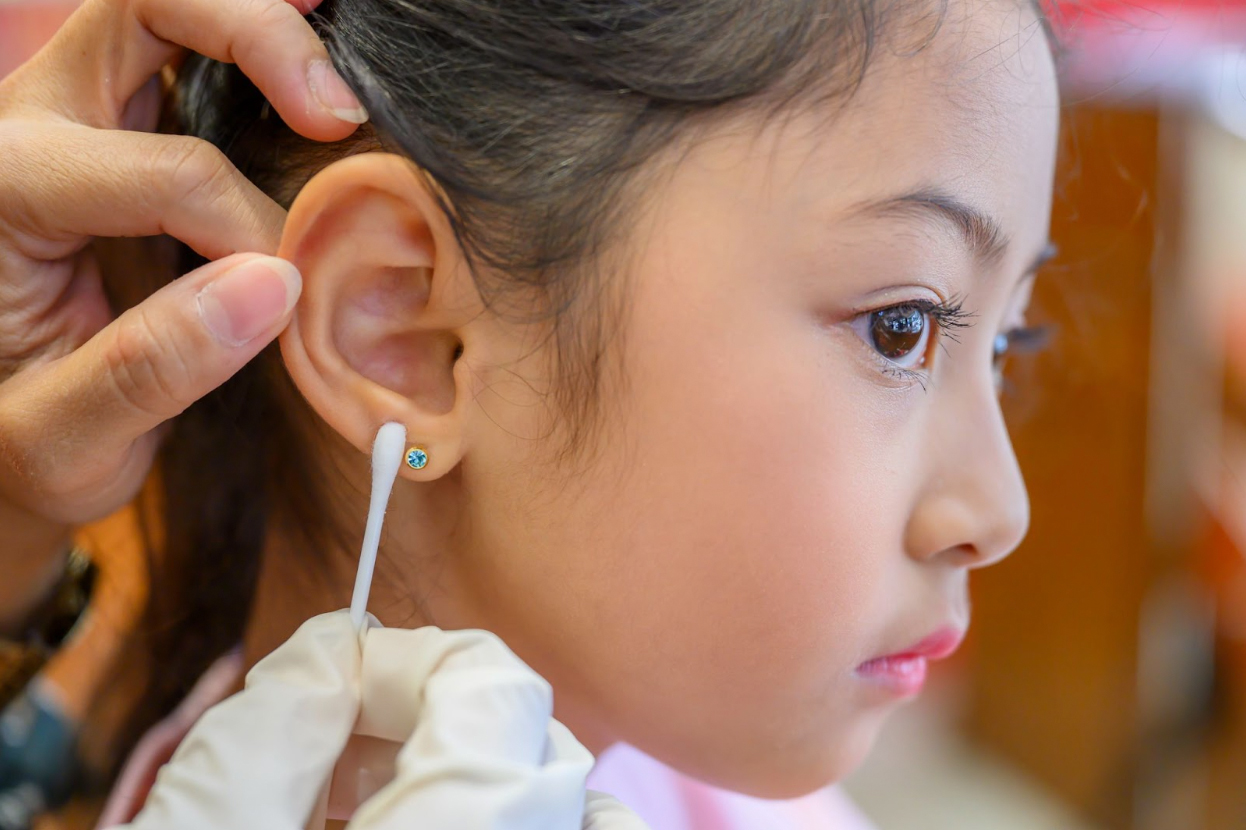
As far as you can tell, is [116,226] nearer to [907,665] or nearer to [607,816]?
[607,816]

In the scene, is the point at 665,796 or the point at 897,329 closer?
the point at 897,329

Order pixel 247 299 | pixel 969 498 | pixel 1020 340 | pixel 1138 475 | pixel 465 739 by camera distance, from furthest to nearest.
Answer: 1. pixel 1138 475
2. pixel 1020 340
3. pixel 969 498
4. pixel 247 299
5. pixel 465 739

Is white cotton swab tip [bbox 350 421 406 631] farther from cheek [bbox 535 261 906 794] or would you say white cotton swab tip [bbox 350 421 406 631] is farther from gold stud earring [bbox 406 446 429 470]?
cheek [bbox 535 261 906 794]

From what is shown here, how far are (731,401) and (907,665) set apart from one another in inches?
10.1

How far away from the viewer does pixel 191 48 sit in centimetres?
68

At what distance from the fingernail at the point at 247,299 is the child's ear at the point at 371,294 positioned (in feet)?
0.10

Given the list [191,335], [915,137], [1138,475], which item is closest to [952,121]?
[915,137]

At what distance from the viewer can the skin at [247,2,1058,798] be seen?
1.99ft

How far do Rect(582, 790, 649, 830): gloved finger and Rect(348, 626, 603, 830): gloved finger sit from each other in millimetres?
19

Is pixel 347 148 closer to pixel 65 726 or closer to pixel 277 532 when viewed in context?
pixel 277 532

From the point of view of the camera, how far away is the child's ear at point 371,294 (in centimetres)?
61

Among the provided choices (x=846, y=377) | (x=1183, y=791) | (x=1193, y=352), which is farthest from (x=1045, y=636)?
(x=846, y=377)

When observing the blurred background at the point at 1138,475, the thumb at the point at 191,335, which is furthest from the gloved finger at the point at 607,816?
the blurred background at the point at 1138,475

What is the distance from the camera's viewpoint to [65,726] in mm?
913
